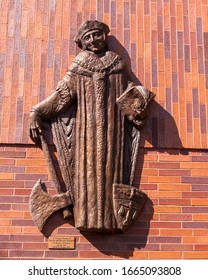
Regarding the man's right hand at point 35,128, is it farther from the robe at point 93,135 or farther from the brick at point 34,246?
the brick at point 34,246

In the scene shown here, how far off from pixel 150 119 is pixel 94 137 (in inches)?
21.1

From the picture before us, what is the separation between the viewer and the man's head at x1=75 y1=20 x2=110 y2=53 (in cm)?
468

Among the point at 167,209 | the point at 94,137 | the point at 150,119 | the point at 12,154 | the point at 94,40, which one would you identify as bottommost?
the point at 167,209

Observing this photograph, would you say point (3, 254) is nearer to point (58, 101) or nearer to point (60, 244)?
point (60, 244)

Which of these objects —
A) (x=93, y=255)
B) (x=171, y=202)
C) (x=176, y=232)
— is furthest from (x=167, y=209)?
(x=93, y=255)

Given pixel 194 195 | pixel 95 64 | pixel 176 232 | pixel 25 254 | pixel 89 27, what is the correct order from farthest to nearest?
pixel 89 27 < pixel 95 64 < pixel 194 195 < pixel 176 232 < pixel 25 254

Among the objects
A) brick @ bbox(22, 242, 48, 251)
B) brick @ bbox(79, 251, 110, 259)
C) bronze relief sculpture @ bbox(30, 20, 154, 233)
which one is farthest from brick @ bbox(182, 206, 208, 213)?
brick @ bbox(22, 242, 48, 251)

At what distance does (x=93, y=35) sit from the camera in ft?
15.4

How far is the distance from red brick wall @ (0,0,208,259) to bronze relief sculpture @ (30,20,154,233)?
0.34 ft

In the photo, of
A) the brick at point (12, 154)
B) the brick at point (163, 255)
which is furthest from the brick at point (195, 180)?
the brick at point (12, 154)

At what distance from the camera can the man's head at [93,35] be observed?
4676 millimetres

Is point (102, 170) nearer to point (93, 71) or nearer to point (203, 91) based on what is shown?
point (93, 71)

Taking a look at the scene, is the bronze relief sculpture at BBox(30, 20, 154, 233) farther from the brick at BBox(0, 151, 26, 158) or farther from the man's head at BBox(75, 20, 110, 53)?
the brick at BBox(0, 151, 26, 158)
